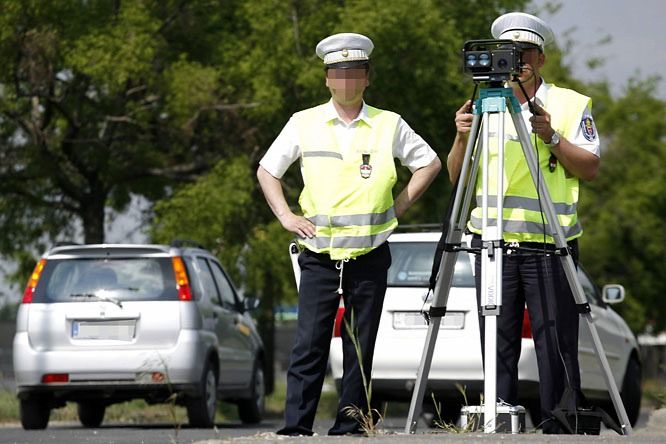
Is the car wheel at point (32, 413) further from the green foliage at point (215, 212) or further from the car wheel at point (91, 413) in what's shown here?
the green foliage at point (215, 212)

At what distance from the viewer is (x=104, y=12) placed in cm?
2233

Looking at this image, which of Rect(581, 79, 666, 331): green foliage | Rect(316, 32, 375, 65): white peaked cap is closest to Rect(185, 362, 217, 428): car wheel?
Rect(316, 32, 375, 65): white peaked cap

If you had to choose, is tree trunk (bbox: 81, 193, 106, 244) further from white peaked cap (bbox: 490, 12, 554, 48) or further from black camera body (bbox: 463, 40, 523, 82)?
black camera body (bbox: 463, 40, 523, 82)

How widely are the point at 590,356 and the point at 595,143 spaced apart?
6174 millimetres

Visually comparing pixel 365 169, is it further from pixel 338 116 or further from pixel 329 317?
pixel 329 317

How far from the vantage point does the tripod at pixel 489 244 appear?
6965 mm

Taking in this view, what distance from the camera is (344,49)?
782 cm

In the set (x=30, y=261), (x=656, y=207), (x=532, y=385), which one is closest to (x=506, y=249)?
(x=532, y=385)

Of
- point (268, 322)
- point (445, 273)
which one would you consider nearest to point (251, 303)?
point (268, 322)

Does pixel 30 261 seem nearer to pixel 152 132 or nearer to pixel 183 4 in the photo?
pixel 152 132

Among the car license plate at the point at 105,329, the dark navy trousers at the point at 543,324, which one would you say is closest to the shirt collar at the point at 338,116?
the dark navy trousers at the point at 543,324

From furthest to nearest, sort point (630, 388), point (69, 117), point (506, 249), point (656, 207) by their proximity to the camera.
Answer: point (656, 207)
point (69, 117)
point (630, 388)
point (506, 249)

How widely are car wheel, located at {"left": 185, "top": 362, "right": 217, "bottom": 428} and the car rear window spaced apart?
839mm

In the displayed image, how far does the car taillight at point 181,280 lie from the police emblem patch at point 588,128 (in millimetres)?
7408
